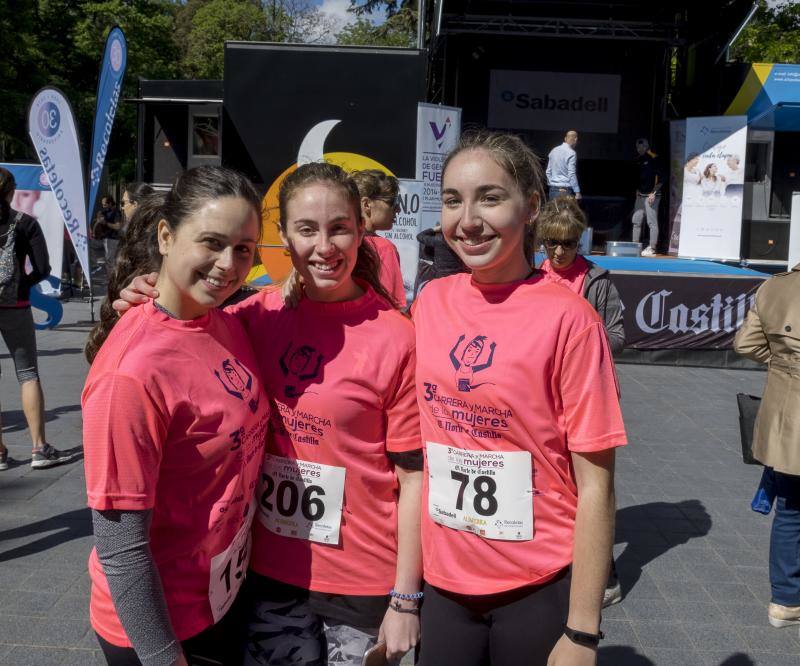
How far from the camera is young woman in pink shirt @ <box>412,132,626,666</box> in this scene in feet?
5.54

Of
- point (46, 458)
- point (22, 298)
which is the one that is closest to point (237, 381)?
point (22, 298)

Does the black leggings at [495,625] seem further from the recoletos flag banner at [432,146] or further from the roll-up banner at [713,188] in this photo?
the roll-up banner at [713,188]

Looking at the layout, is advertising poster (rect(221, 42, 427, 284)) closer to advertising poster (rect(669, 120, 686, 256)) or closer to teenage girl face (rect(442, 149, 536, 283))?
advertising poster (rect(669, 120, 686, 256))

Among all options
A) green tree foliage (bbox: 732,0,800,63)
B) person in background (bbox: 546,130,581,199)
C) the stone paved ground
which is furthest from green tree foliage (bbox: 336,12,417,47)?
the stone paved ground

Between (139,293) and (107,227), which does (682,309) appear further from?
(107,227)

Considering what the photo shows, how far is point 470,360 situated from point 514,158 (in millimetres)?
453

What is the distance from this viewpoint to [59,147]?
28.0ft

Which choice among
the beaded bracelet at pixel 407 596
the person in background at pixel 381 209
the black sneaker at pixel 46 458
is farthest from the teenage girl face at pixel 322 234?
the black sneaker at pixel 46 458

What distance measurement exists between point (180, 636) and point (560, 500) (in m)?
0.86

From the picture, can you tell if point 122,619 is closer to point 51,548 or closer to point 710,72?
point 51,548

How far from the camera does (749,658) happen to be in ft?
11.0

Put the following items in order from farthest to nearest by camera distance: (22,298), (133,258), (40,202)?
(40,202) < (22,298) < (133,258)

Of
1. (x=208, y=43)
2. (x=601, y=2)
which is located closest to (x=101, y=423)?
(x=601, y=2)

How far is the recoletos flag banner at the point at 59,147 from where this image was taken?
8430 mm
